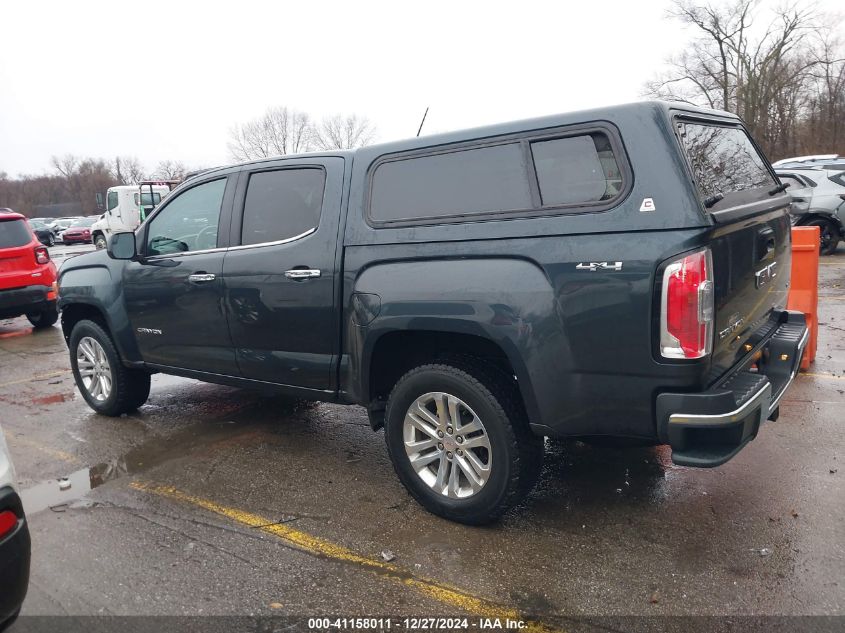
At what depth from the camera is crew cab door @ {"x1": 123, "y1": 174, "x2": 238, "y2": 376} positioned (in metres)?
4.51

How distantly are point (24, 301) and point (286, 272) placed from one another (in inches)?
294

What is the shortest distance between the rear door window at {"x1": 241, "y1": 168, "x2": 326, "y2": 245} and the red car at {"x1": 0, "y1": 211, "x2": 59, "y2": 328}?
693 centimetres

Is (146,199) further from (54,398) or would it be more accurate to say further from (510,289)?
(510,289)

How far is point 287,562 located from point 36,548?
1381 mm

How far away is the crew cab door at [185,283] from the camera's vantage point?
4.51 m

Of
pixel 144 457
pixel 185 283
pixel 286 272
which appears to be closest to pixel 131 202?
pixel 185 283

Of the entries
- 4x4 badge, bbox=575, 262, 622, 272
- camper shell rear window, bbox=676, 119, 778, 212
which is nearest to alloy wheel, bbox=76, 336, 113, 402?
4x4 badge, bbox=575, 262, 622, 272

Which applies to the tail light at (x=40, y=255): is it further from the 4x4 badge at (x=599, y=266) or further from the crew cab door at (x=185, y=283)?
the 4x4 badge at (x=599, y=266)

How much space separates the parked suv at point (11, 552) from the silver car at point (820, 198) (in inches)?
519

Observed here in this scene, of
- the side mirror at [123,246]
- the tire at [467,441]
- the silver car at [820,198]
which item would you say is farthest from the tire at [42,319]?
the silver car at [820,198]

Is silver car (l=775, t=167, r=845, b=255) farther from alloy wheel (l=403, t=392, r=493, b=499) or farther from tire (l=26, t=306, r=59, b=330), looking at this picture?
tire (l=26, t=306, r=59, b=330)

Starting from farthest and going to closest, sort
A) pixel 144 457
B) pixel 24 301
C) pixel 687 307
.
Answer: pixel 24 301 < pixel 144 457 < pixel 687 307

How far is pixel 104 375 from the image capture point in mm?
5555

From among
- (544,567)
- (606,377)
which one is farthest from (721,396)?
(544,567)
